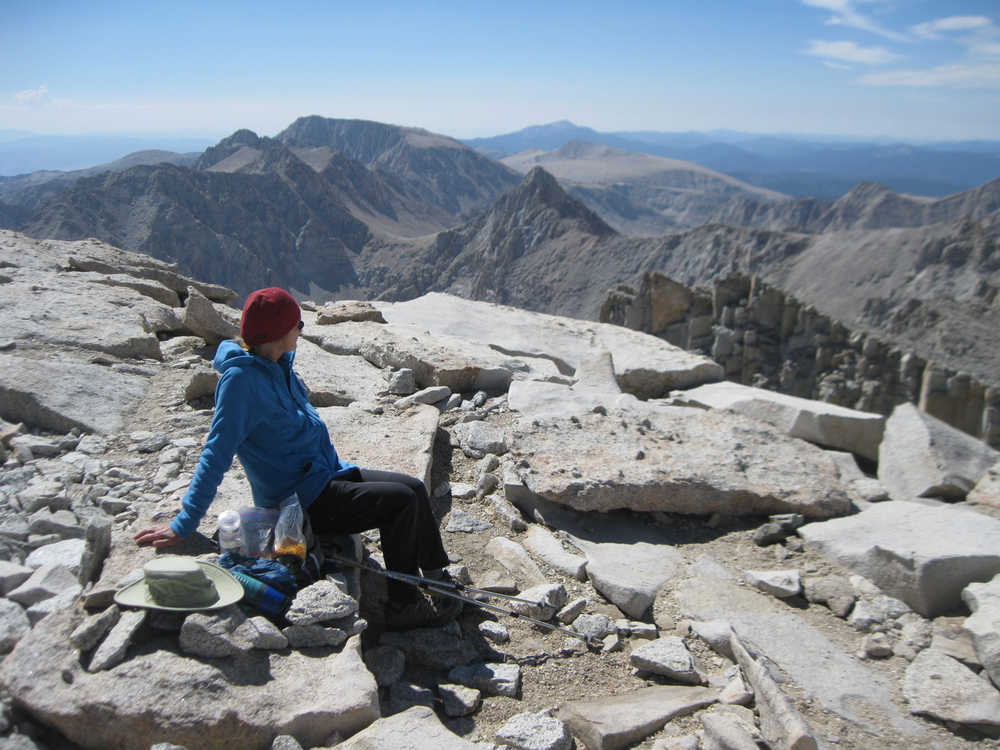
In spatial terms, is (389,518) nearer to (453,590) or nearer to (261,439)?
(453,590)

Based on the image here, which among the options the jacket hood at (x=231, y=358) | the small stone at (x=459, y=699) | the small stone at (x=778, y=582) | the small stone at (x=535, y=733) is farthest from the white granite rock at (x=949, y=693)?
the jacket hood at (x=231, y=358)

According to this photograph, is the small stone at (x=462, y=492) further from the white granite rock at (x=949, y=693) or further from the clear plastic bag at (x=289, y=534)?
the white granite rock at (x=949, y=693)

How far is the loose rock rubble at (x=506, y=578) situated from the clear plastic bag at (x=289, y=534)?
217 millimetres

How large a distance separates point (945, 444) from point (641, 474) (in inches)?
124

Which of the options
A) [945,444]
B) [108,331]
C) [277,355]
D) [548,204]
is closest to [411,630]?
[277,355]

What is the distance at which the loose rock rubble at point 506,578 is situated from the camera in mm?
2586

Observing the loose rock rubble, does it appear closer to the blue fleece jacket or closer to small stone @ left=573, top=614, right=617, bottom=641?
small stone @ left=573, top=614, right=617, bottom=641

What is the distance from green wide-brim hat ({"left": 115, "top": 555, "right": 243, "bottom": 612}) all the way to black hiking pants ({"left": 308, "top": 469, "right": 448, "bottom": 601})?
0.78 m

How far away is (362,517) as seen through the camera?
11.4 ft

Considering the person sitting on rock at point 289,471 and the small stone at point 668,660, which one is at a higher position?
the person sitting on rock at point 289,471

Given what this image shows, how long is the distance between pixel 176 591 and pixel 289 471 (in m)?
0.88

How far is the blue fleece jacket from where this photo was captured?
3.09 meters

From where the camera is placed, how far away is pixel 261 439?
3369 mm

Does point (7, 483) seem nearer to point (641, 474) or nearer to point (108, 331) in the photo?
point (108, 331)
